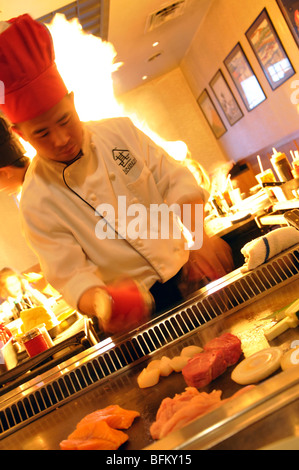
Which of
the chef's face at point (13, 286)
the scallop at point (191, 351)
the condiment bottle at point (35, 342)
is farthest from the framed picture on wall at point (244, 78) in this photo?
the scallop at point (191, 351)

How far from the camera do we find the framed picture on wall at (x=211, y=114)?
8.17 m

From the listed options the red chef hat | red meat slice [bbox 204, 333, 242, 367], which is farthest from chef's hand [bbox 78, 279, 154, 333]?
the red chef hat

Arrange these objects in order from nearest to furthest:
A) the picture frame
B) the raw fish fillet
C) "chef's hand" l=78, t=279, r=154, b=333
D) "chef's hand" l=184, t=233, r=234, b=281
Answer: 1. the raw fish fillet
2. "chef's hand" l=78, t=279, r=154, b=333
3. "chef's hand" l=184, t=233, r=234, b=281
4. the picture frame

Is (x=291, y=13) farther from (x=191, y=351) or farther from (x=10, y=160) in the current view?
(x=191, y=351)

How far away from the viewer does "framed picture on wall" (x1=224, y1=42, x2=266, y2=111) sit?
595 centimetres

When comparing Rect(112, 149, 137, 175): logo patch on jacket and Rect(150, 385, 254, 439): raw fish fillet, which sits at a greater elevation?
Rect(112, 149, 137, 175): logo patch on jacket

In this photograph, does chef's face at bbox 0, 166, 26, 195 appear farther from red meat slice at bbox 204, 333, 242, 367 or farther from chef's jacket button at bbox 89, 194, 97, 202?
red meat slice at bbox 204, 333, 242, 367

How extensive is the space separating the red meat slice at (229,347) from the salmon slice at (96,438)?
11.8 inches

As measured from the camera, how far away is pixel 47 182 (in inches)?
68.1

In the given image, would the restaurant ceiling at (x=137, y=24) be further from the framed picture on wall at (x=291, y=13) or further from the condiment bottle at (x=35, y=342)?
the condiment bottle at (x=35, y=342)

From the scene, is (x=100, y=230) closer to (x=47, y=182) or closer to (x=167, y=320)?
(x=47, y=182)

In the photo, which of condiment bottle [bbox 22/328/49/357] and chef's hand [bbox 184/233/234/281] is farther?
condiment bottle [bbox 22/328/49/357]

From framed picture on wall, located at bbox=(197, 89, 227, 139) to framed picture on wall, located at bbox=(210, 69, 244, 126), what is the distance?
18.3 inches

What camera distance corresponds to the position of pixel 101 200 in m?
1.75
